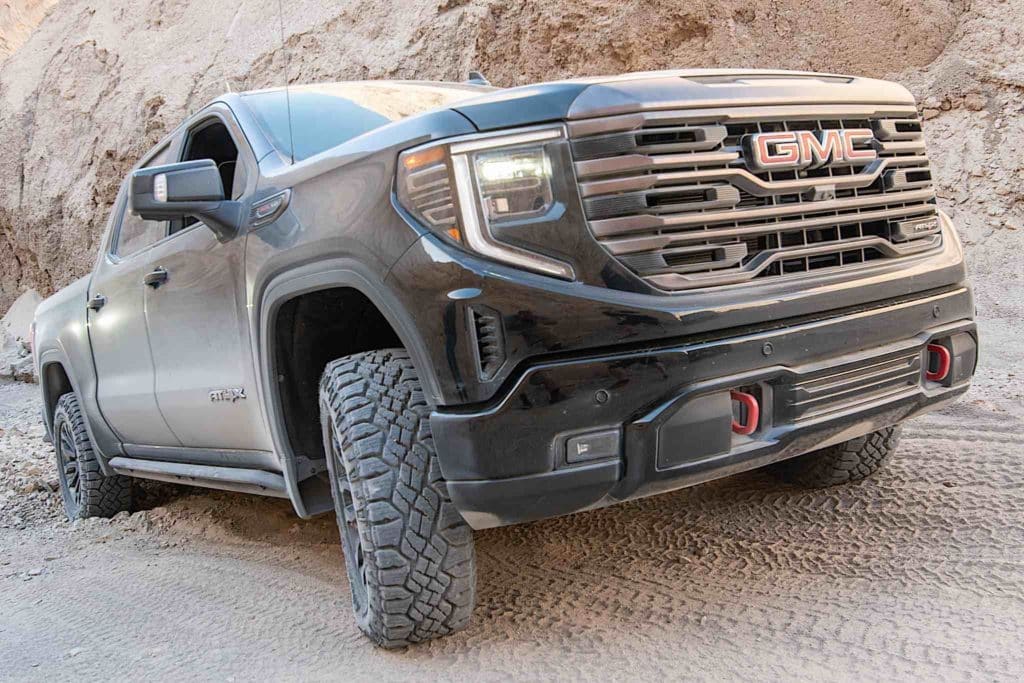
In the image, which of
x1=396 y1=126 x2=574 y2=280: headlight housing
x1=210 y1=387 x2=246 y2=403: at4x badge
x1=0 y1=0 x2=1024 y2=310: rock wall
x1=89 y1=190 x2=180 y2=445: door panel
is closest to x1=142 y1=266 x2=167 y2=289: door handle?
x1=89 y1=190 x2=180 y2=445: door panel

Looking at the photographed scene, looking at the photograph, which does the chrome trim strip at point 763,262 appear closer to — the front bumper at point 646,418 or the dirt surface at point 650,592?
the front bumper at point 646,418

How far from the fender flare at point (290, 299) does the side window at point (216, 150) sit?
0.70 m

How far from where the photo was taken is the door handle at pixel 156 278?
12.0 feet

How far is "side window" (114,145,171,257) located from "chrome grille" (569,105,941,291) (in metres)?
2.32

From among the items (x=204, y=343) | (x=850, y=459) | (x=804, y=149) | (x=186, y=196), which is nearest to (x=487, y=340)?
(x=804, y=149)

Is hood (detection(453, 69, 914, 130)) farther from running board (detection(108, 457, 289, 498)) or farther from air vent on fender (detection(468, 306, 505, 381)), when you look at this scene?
running board (detection(108, 457, 289, 498))

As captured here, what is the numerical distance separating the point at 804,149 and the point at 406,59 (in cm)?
849

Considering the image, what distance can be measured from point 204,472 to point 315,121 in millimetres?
1487

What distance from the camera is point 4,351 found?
1357 cm

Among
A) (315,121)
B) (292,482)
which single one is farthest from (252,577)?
(315,121)

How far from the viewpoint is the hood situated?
Answer: 2.26 m

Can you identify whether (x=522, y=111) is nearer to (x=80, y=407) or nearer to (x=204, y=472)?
(x=204, y=472)

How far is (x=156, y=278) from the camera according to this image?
3.69 meters

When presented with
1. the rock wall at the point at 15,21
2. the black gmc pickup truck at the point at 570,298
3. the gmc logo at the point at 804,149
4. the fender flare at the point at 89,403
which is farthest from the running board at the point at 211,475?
the rock wall at the point at 15,21
